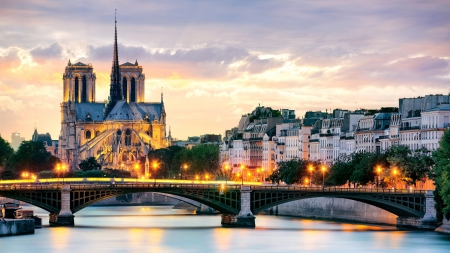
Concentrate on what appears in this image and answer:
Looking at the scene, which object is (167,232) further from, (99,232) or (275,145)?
(275,145)

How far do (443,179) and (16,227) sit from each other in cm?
2694

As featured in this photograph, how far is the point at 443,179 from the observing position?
307 ft

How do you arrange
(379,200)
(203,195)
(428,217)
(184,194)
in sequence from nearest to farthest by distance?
(428,217) → (379,200) → (184,194) → (203,195)

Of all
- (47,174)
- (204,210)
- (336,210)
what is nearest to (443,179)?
(336,210)

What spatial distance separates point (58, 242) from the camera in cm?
9081

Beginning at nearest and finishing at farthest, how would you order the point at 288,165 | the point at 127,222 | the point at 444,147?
the point at 444,147, the point at 127,222, the point at 288,165

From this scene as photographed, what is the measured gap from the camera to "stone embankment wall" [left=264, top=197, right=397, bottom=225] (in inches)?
4227

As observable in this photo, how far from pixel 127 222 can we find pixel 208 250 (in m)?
30.5

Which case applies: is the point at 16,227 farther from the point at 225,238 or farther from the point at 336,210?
the point at 336,210

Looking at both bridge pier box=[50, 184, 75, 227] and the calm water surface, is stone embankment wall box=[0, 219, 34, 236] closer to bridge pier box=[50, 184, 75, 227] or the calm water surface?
the calm water surface

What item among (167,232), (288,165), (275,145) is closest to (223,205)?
(167,232)

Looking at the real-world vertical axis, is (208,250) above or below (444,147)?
below

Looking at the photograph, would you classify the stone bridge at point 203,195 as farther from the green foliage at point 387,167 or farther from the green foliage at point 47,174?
the green foliage at point 47,174

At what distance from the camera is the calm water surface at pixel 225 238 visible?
87375mm
